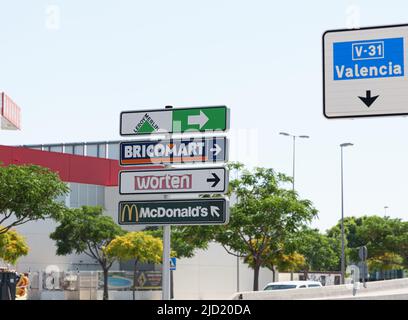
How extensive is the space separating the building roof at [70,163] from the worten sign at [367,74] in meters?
61.8

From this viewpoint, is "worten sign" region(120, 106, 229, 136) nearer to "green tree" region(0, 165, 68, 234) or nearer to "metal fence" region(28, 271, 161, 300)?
"green tree" region(0, 165, 68, 234)

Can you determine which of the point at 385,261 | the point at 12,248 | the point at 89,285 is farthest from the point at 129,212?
the point at 385,261

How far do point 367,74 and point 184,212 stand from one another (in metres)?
6.95

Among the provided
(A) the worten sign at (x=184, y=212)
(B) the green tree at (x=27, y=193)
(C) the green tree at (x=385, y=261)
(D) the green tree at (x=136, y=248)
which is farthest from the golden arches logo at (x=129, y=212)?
(C) the green tree at (x=385, y=261)

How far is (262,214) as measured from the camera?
4516 cm

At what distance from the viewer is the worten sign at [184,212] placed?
12.8 meters

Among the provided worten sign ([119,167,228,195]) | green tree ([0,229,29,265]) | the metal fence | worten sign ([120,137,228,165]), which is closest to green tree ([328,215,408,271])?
Answer: the metal fence

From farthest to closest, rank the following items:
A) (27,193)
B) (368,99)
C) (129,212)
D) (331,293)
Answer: (331,293), (27,193), (129,212), (368,99)

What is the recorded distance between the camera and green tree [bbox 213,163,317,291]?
45219 millimetres

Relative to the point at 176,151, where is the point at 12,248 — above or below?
below

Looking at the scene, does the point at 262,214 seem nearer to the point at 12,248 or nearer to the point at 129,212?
the point at 12,248

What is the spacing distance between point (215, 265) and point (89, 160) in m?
16.7

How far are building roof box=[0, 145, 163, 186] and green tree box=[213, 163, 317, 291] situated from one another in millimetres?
25571
